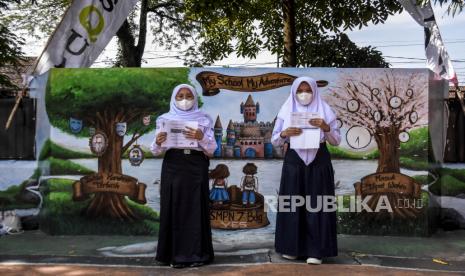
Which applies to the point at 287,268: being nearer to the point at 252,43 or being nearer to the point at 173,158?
the point at 173,158

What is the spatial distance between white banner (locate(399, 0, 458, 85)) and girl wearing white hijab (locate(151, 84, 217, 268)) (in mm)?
3031

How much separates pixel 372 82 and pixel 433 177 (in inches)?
54.6

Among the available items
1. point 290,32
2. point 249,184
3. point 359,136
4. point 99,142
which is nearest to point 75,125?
point 99,142

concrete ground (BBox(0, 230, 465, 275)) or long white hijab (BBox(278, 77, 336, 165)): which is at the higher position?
long white hijab (BBox(278, 77, 336, 165))

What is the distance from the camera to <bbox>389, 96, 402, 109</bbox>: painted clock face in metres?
6.51

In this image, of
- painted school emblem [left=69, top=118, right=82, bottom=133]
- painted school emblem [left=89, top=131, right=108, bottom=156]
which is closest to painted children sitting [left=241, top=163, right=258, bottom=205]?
painted school emblem [left=89, top=131, right=108, bottom=156]

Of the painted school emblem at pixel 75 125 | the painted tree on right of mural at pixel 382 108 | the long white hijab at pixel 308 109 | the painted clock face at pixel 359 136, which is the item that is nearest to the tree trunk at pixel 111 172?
the painted school emblem at pixel 75 125

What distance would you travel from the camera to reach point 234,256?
228 inches

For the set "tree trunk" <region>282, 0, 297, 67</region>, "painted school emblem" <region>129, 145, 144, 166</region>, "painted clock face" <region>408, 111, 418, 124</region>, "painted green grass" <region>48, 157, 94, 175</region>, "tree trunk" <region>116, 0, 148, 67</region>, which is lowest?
"painted green grass" <region>48, 157, 94, 175</region>

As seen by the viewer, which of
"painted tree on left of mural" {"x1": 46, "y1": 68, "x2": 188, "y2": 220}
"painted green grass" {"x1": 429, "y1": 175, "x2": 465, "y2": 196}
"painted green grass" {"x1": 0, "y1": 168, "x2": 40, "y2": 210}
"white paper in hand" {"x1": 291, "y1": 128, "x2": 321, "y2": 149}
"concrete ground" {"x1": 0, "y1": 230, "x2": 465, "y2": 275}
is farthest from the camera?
"painted green grass" {"x1": 0, "y1": 168, "x2": 40, "y2": 210}

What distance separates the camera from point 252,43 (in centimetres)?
1196

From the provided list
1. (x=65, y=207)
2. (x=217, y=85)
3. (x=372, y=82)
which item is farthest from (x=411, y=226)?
(x=65, y=207)

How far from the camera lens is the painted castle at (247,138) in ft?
21.6

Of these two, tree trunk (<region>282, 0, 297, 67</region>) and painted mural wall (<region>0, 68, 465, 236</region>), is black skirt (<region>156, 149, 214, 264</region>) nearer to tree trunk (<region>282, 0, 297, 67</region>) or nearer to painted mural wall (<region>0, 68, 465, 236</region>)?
painted mural wall (<region>0, 68, 465, 236</region>)
